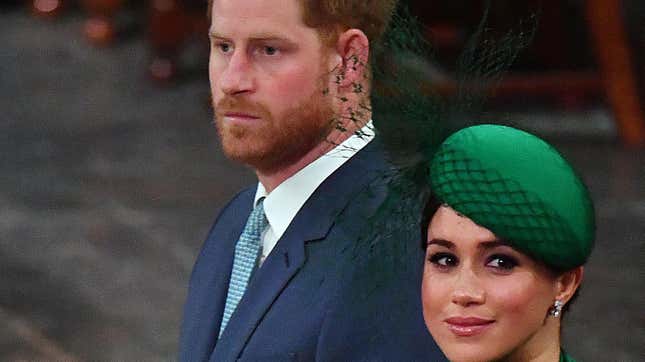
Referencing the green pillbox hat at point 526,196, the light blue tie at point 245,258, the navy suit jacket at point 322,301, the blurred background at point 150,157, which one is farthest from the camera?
the blurred background at point 150,157

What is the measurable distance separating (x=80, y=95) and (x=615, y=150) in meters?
3.43

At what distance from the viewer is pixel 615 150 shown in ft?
23.8

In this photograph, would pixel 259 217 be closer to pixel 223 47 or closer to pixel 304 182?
pixel 304 182

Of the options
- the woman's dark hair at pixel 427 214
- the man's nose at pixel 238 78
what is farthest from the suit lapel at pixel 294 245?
the woman's dark hair at pixel 427 214

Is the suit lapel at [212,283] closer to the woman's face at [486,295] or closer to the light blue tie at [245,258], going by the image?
the light blue tie at [245,258]

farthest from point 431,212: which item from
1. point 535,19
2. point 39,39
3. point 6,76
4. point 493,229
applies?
point 39,39

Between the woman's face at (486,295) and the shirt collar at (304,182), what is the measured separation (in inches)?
21.3

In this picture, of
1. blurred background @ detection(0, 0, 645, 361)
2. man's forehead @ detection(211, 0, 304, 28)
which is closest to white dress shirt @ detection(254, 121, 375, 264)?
man's forehead @ detection(211, 0, 304, 28)

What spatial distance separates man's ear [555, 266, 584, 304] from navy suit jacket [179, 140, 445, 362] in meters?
0.26

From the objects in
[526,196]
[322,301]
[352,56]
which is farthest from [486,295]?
[352,56]

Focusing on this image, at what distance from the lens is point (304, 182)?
2168 millimetres

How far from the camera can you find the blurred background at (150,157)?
5.31m

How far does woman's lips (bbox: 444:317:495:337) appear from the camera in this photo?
1.61m

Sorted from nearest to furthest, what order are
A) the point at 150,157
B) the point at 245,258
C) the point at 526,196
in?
1. the point at 526,196
2. the point at 245,258
3. the point at 150,157
